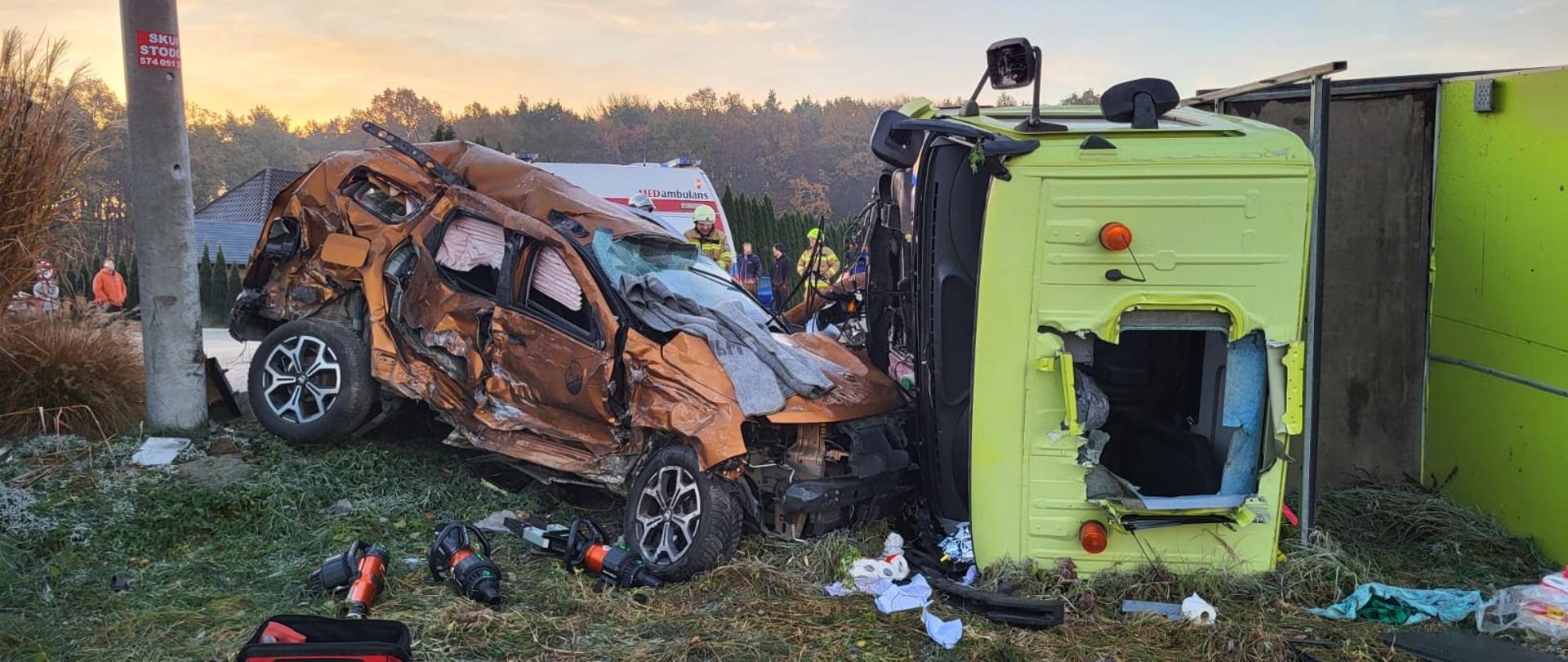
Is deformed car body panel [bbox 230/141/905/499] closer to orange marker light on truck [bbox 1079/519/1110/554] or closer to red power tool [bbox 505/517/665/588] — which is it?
red power tool [bbox 505/517/665/588]

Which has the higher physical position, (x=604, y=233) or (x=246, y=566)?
(x=604, y=233)

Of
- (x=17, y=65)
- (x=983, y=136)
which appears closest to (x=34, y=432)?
(x=17, y=65)

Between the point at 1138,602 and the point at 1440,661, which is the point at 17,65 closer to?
the point at 1138,602

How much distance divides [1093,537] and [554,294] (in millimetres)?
3053

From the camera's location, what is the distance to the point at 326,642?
3271mm

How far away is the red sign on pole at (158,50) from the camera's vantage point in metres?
6.44

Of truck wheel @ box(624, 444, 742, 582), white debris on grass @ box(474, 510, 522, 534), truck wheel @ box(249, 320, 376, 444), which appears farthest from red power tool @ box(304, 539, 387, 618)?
truck wheel @ box(249, 320, 376, 444)

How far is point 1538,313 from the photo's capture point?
5.23 meters

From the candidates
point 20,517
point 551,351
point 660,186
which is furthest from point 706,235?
point 20,517

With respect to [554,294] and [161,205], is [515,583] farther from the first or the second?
[161,205]

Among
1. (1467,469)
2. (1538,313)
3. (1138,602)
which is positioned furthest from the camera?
(1467,469)

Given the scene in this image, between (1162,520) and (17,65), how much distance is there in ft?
22.1

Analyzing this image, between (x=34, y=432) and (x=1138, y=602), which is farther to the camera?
(x=34, y=432)

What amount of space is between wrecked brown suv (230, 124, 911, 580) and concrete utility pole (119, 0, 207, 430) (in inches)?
15.0
